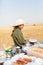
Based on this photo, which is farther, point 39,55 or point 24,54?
point 24,54

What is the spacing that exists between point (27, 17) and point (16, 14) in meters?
0.30

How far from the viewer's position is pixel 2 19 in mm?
3092

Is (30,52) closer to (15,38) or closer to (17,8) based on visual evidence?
(15,38)

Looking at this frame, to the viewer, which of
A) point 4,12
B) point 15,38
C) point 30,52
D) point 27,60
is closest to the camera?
point 27,60

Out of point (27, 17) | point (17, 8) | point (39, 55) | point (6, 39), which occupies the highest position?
point (17, 8)

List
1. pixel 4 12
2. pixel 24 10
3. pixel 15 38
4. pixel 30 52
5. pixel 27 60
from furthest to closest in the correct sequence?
pixel 24 10 < pixel 4 12 < pixel 15 38 < pixel 30 52 < pixel 27 60

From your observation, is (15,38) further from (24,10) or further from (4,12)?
(24,10)

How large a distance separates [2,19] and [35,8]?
842mm

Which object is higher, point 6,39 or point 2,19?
point 2,19

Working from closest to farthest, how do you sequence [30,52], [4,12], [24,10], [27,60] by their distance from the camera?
1. [27,60]
2. [30,52]
3. [4,12]
4. [24,10]

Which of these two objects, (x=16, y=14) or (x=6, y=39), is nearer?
(x=16, y=14)

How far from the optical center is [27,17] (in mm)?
3424

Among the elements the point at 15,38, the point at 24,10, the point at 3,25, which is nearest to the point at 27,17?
the point at 24,10

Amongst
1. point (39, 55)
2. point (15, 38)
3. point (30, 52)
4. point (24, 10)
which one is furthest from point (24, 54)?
point (24, 10)
